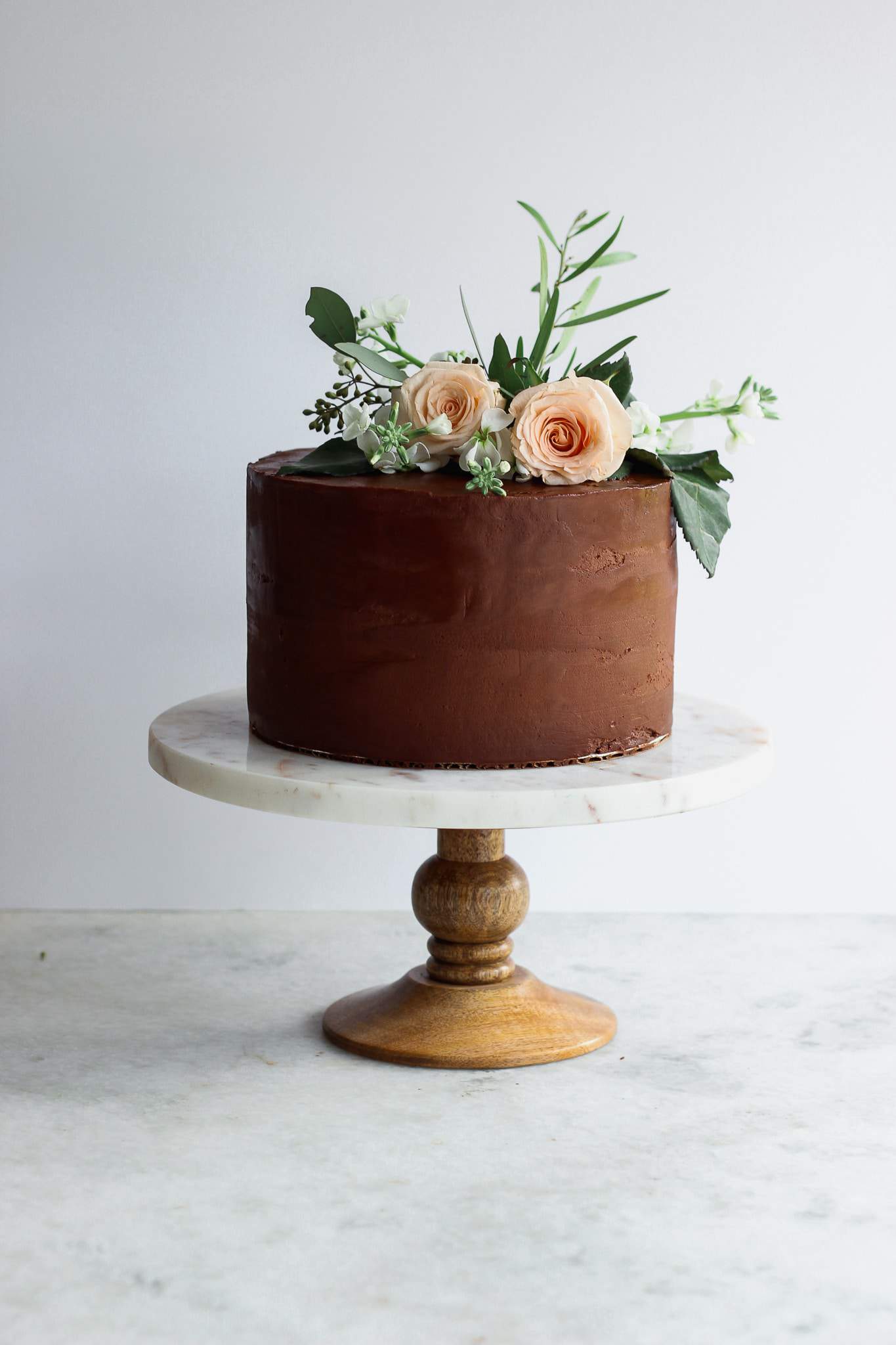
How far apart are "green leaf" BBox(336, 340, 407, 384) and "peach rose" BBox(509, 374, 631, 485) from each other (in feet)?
0.50

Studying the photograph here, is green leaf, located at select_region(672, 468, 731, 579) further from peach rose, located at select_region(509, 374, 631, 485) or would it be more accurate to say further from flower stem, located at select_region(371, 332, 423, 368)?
flower stem, located at select_region(371, 332, 423, 368)

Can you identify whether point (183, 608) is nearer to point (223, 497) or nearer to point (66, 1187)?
point (223, 497)

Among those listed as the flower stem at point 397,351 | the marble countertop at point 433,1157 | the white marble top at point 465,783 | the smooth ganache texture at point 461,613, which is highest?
the flower stem at point 397,351

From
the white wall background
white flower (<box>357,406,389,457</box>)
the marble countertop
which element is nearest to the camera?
the marble countertop

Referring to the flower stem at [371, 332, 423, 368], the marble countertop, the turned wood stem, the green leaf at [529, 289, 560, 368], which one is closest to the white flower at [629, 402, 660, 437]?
the green leaf at [529, 289, 560, 368]

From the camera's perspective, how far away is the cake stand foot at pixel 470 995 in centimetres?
170

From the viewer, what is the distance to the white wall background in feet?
6.82

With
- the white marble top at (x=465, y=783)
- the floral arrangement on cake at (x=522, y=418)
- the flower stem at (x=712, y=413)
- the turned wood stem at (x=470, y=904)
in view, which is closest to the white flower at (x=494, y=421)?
the floral arrangement on cake at (x=522, y=418)

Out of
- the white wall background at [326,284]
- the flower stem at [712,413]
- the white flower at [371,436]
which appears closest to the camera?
the white flower at [371,436]

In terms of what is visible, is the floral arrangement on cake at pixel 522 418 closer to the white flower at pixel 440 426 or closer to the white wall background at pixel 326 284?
the white flower at pixel 440 426

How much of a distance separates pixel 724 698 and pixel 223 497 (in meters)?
0.76

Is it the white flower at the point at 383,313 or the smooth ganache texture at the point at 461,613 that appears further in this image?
the white flower at the point at 383,313

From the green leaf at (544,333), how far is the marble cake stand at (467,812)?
1.36ft

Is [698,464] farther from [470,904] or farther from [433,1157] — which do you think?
[433,1157]
